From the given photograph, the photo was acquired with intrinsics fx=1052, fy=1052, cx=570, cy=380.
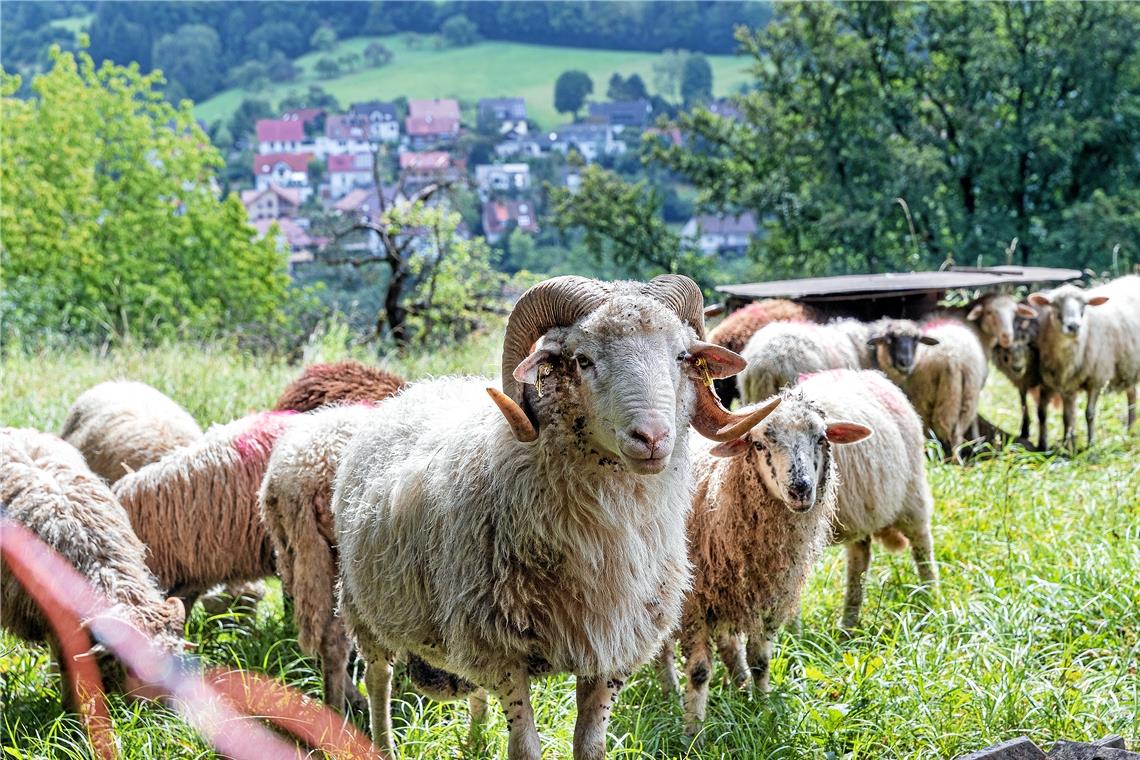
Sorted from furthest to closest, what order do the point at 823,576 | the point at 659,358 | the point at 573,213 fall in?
the point at 573,213, the point at 823,576, the point at 659,358

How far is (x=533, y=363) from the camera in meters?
3.15

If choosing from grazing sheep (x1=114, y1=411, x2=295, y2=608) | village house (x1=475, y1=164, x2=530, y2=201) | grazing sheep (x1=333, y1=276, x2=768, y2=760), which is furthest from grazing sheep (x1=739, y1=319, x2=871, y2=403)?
village house (x1=475, y1=164, x2=530, y2=201)

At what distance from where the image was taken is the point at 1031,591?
5.28m

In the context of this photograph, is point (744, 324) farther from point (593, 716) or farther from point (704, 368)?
point (593, 716)

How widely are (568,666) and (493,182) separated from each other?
1189 inches

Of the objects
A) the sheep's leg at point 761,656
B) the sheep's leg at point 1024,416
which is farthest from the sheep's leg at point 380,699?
the sheep's leg at point 1024,416

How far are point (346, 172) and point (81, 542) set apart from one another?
111ft

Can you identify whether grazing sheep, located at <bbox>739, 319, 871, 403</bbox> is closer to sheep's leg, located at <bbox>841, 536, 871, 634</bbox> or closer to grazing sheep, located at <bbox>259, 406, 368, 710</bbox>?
sheep's leg, located at <bbox>841, 536, 871, 634</bbox>

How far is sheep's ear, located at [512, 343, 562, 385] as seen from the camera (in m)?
3.12

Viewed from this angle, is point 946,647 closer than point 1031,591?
Yes

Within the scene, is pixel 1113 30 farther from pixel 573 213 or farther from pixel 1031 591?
→ pixel 1031 591

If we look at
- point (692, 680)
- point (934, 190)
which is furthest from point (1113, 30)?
point (692, 680)

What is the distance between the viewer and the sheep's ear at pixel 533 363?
3.12m

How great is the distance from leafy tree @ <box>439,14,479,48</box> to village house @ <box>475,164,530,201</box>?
14438mm
